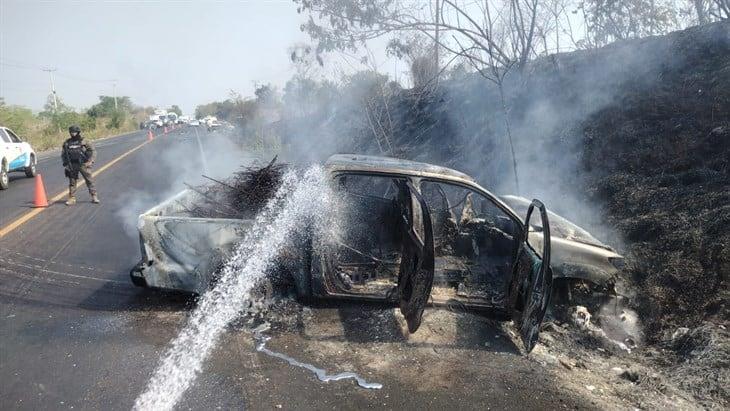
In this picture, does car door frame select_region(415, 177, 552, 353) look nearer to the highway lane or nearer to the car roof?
the car roof

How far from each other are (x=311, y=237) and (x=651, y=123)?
7.55 meters

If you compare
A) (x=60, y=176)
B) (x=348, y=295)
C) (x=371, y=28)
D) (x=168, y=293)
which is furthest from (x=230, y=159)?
(x=348, y=295)

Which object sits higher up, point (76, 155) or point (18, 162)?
point (76, 155)

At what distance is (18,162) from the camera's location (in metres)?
12.8

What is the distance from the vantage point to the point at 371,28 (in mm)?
9734

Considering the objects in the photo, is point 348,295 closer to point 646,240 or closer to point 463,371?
point 463,371

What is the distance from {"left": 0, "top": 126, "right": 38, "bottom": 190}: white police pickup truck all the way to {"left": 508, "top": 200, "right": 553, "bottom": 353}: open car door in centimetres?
1213

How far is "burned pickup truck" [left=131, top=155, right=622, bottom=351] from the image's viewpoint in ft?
13.5

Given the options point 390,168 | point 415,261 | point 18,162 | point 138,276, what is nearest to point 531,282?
point 415,261

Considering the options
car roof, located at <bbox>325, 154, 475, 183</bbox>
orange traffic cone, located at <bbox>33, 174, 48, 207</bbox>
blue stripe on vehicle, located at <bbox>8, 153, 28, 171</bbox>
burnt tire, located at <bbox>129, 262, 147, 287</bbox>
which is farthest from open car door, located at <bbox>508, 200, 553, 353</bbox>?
blue stripe on vehicle, located at <bbox>8, 153, 28, 171</bbox>

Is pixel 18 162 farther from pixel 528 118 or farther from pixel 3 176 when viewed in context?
pixel 528 118

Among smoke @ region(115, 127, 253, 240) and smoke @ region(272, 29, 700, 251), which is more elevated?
smoke @ region(272, 29, 700, 251)

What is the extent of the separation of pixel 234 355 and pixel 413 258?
1.66m

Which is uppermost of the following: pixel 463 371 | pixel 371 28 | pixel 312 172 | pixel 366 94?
pixel 371 28
